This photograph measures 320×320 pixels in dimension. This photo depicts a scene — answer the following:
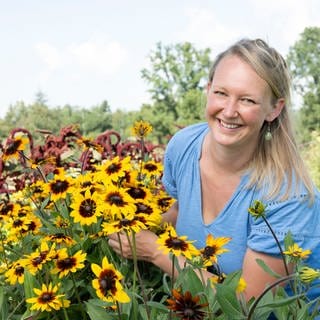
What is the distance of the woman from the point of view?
4.68 feet

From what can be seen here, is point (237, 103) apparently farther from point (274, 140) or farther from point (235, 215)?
point (235, 215)

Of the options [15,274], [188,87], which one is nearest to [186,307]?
[15,274]

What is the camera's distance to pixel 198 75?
22172 mm

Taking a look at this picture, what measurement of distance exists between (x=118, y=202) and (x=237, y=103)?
1.73 ft

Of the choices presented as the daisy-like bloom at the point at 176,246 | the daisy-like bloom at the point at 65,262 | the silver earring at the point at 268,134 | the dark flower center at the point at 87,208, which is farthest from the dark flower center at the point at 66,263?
the silver earring at the point at 268,134

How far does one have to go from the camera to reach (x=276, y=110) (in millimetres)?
1604

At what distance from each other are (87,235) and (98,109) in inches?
1404

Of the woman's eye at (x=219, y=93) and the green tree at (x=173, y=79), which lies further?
the green tree at (x=173, y=79)

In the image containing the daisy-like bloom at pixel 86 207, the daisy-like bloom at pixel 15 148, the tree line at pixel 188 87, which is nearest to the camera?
the daisy-like bloom at pixel 86 207

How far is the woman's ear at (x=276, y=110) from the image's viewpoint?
1592 millimetres

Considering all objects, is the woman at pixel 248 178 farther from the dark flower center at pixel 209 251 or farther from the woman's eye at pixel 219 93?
the dark flower center at pixel 209 251

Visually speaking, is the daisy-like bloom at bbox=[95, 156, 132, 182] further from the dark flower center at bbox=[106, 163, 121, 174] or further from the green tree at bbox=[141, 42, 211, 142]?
the green tree at bbox=[141, 42, 211, 142]

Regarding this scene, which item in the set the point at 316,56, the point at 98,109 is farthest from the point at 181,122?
the point at 98,109

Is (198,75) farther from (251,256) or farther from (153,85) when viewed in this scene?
(251,256)
